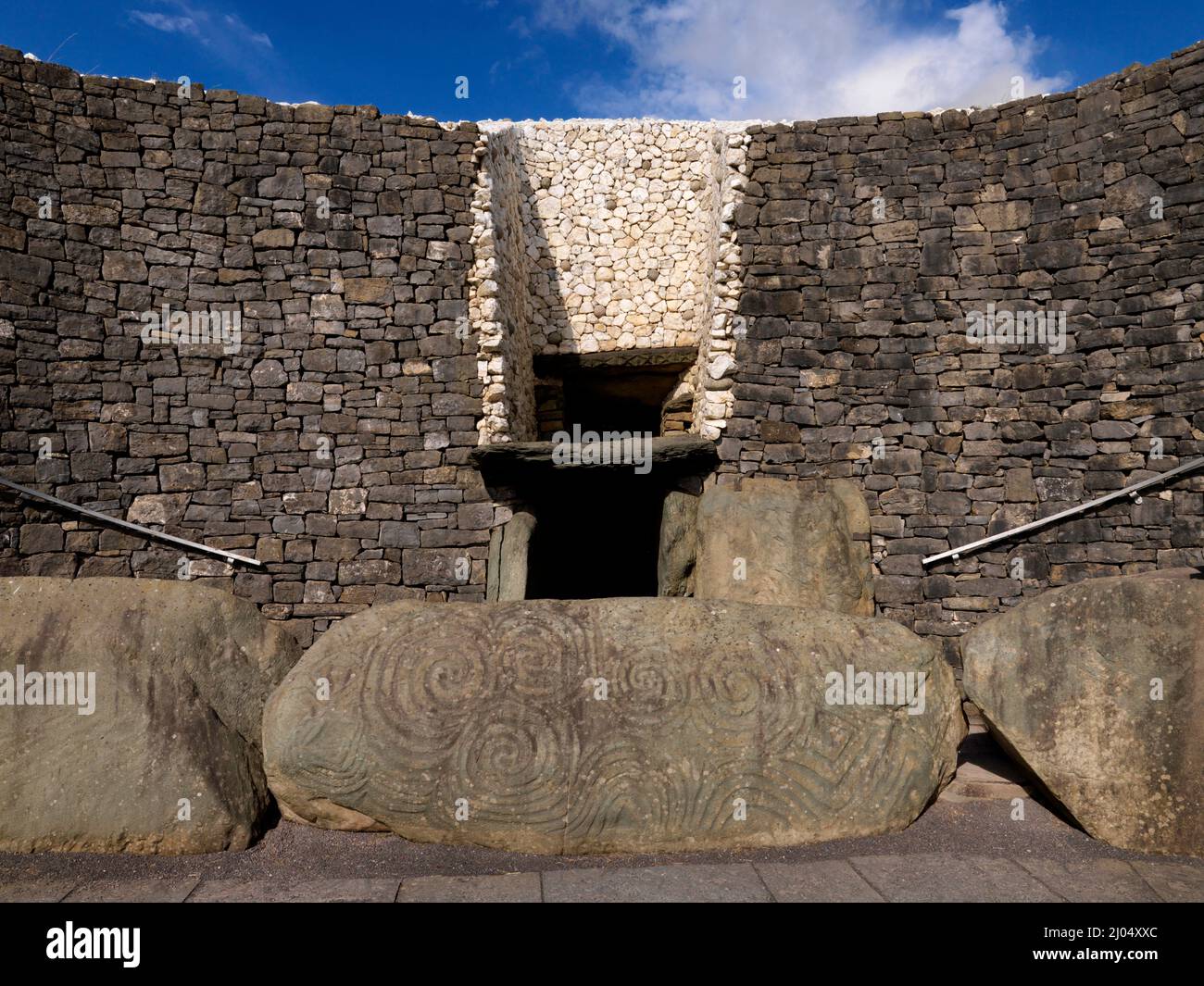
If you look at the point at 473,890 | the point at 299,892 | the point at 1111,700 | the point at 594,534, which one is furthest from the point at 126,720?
the point at 594,534

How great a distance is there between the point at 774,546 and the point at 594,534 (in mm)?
2999

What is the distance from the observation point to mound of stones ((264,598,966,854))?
3.56 meters

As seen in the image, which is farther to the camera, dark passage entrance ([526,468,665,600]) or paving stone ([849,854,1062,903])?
dark passage entrance ([526,468,665,600])

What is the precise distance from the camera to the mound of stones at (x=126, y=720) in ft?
11.5

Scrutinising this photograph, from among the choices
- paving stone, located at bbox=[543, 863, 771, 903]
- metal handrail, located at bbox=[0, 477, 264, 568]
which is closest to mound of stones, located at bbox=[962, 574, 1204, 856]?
paving stone, located at bbox=[543, 863, 771, 903]

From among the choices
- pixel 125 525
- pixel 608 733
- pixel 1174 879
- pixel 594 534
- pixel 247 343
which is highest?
pixel 247 343

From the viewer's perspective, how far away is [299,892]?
3217 millimetres

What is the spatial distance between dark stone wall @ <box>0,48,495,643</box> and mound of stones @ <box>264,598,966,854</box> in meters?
3.34

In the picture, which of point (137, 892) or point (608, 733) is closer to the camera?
point (137, 892)

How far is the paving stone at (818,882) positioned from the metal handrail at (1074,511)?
13.4 feet

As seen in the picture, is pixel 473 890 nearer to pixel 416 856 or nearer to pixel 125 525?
pixel 416 856

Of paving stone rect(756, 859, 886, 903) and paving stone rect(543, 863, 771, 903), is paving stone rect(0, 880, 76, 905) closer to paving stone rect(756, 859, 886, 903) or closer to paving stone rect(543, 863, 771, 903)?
paving stone rect(543, 863, 771, 903)
